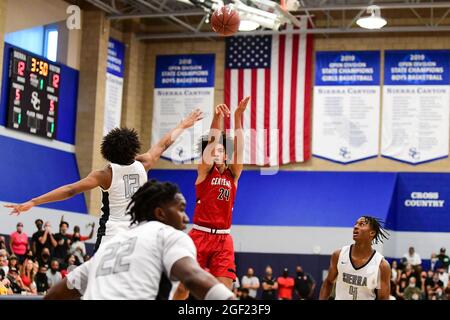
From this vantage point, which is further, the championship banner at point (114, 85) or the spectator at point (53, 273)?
the championship banner at point (114, 85)

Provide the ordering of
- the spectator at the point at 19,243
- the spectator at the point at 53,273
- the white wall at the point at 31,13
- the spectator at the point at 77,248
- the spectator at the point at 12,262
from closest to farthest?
the spectator at the point at 12,262, the spectator at the point at 53,273, the spectator at the point at 19,243, the spectator at the point at 77,248, the white wall at the point at 31,13

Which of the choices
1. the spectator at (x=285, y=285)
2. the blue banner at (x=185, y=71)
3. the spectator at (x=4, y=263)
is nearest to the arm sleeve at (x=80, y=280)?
the spectator at (x=4, y=263)

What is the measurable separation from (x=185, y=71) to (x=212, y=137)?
755 inches

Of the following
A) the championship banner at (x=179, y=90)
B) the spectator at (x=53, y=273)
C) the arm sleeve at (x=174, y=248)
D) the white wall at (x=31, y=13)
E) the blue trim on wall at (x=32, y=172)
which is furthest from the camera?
the championship banner at (x=179, y=90)

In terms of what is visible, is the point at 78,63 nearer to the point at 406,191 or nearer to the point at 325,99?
the point at 325,99

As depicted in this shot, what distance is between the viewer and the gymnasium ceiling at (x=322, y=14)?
1006 inches

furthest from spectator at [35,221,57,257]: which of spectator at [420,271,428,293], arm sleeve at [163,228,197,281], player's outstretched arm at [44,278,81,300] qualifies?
arm sleeve at [163,228,197,281]

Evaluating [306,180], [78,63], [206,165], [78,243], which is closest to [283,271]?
[306,180]

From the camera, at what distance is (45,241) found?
2053cm

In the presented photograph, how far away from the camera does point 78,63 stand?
25.9 meters

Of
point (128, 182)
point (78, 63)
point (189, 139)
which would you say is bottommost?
point (128, 182)

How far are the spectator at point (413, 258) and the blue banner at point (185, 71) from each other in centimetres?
829

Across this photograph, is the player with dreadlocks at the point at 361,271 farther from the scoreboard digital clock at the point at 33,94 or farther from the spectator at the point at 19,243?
the scoreboard digital clock at the point at 33,94

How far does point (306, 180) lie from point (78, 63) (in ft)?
25.6
